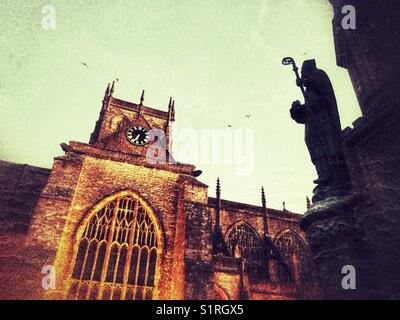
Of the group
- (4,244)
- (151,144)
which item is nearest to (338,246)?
(4,244)

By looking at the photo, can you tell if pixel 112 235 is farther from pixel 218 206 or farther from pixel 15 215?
pixel 218 206

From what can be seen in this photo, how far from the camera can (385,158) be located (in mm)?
4367

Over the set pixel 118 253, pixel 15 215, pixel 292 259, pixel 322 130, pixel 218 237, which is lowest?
pixel 322 130

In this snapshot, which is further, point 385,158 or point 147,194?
point 147,194

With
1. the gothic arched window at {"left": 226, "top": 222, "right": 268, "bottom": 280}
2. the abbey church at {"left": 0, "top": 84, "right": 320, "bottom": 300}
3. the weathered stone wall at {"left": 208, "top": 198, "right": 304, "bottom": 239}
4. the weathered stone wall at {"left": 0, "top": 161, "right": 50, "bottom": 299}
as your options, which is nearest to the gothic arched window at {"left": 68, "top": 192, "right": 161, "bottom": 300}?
the abbey church at {"left": 0, "top": 84, "right": 320, "bottom": 300}

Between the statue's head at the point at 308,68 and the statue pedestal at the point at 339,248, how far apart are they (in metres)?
1.77

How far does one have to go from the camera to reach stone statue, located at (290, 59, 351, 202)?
347cm

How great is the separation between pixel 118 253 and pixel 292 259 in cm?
1308

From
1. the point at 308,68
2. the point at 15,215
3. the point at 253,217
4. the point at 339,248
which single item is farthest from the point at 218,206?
the point at 339,248

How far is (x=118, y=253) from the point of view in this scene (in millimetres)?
12289

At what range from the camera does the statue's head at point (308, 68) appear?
13.0 ft

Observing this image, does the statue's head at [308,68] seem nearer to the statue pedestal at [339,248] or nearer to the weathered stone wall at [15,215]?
the statue pedestal at [339,248]
